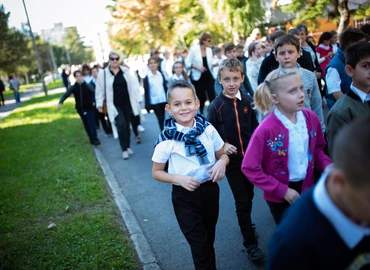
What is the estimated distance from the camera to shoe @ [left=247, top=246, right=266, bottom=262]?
3457 millimetres

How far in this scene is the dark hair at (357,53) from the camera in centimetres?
293

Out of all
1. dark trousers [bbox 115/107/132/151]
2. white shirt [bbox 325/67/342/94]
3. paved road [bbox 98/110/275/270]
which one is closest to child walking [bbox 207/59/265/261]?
paved road [bbox 98/110/275/270]

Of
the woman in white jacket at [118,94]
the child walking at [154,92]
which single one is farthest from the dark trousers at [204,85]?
the woman in white jacket at [118,94]

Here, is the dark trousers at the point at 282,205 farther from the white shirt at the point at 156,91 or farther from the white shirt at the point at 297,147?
the white shirt at the point at 156,91

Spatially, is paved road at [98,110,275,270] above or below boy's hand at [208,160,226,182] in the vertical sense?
below

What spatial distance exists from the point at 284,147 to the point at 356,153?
1.50 metres

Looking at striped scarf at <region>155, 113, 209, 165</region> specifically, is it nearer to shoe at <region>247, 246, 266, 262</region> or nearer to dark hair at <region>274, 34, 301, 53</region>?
shoe at <region>247, 246, 266, 262</region>

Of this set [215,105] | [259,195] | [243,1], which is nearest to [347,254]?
[215,105]

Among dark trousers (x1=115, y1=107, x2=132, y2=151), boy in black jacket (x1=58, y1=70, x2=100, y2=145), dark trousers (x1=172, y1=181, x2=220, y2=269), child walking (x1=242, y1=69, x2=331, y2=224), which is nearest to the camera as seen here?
child walking (x1=242, y1=69, x2=331, y2=224)

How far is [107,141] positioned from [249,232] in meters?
7.88

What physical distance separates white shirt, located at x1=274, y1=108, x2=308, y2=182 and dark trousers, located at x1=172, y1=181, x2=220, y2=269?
675 millimetres

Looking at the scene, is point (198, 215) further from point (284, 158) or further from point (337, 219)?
point (337, 219)

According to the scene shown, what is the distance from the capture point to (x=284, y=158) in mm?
2621

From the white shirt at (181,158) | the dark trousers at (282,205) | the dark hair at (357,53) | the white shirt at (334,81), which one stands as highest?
the dark hair at (357,53)
